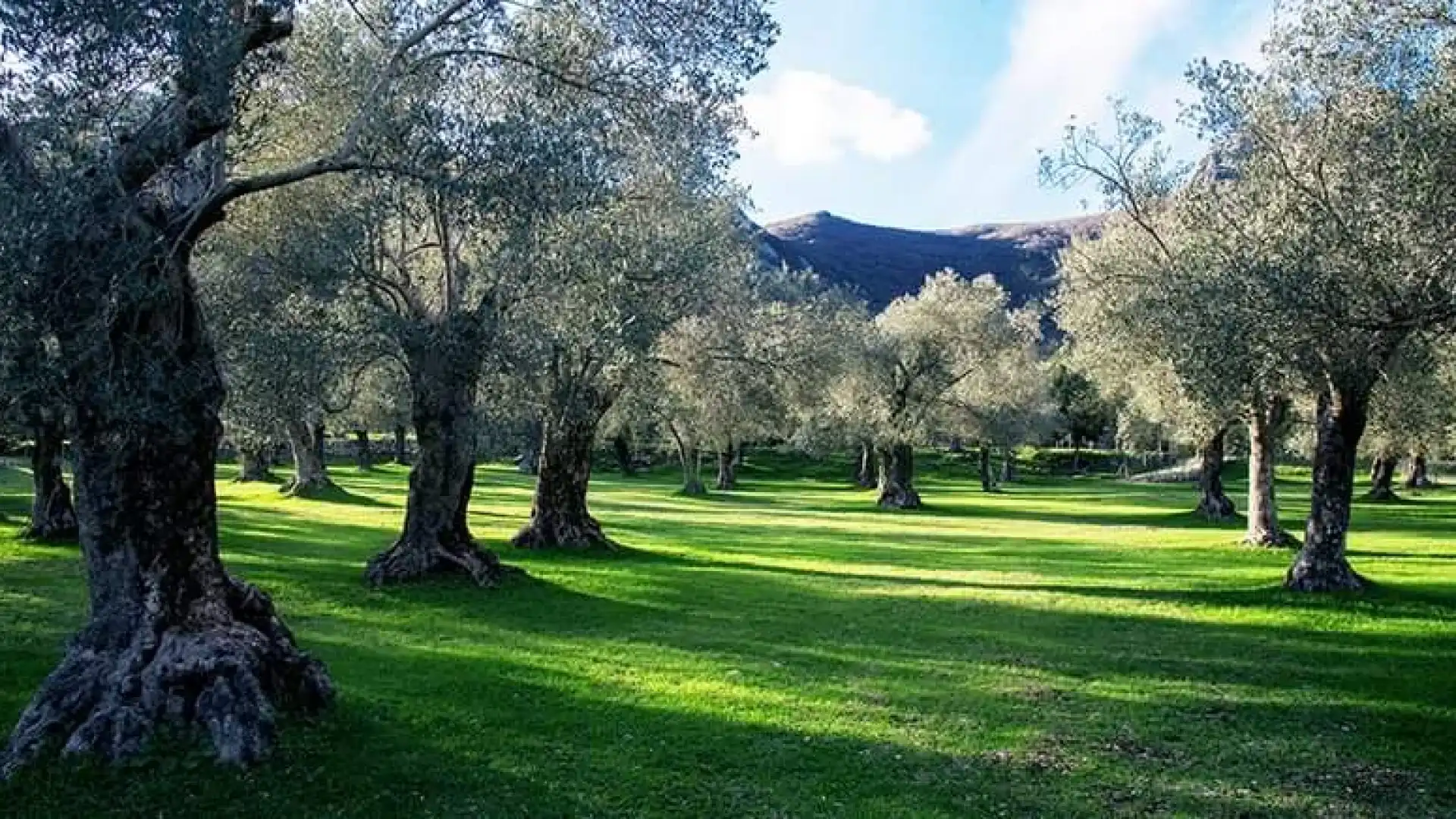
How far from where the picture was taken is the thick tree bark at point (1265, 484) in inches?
1286

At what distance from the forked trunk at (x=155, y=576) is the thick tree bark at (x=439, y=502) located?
1048 centimetres

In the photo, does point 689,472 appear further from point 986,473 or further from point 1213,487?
point 1213,487

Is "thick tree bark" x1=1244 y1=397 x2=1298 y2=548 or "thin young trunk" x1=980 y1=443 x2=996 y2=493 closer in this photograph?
"thick tree bark" x1=1244 y1=397 x2=1298 y2=548

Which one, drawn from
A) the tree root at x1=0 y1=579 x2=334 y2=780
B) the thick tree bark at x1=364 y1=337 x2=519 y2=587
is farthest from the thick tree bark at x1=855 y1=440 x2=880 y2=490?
the tree root at x1=0 y1=579 x2=334 y2=780

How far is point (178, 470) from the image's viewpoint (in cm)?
1099

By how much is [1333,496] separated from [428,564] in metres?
18.9

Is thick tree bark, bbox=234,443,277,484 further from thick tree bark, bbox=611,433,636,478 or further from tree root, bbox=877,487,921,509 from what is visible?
tree root, bbox=877,487,921,509

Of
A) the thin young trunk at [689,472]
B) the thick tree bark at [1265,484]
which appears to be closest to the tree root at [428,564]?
the thick tree bark at [1265,484]

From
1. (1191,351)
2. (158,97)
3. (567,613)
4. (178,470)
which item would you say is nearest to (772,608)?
(567,613)

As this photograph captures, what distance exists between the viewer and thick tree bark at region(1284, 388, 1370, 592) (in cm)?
2130

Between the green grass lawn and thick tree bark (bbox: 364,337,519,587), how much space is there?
0.79m

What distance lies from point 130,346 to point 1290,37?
19788mm

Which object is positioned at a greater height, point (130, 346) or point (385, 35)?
point (385, 35)

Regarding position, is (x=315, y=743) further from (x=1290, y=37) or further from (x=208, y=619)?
(x=1290, y=37)
